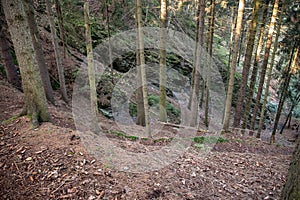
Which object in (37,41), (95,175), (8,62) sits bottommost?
(95,175)

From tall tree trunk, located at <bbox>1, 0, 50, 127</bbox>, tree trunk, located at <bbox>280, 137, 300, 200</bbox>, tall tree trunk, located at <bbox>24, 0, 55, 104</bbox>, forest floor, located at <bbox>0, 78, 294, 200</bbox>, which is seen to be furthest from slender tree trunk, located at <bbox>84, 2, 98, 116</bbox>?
tree trunk, located at <bbox>280, 137, 300, 200</bbox>

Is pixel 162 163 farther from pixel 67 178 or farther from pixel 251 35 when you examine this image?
pixel 251 35

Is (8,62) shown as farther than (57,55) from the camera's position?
No

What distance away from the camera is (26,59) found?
523cm

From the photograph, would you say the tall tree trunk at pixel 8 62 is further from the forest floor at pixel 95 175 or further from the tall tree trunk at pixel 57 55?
the forest floor at pixel 95 175

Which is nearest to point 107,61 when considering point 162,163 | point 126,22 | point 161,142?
point 126,22

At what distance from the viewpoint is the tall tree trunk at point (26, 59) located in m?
4.88

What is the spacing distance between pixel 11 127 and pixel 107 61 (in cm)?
1184

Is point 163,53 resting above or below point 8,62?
above

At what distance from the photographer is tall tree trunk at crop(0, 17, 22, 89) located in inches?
339

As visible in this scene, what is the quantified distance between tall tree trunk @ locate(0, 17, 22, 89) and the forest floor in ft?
14.1

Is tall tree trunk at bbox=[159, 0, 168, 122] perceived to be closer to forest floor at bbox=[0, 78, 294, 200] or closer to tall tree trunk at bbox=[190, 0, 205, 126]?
tall tree trunk at bbox=[190, 0, 205, 126]

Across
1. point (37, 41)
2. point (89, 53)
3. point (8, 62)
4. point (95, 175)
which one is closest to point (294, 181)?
point (95, 175)

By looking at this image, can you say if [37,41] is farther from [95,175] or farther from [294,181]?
[294,181]
